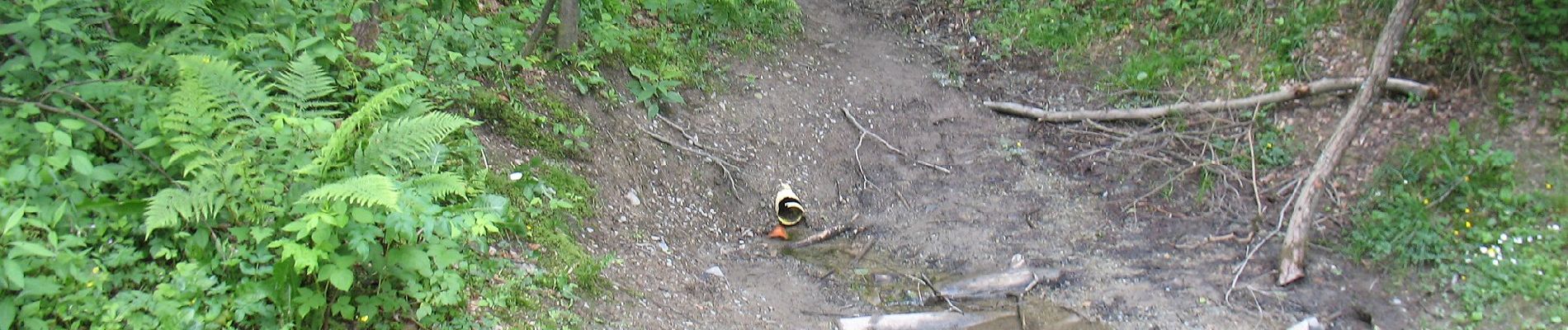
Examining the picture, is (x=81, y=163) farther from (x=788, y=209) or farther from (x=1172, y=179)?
(x=1172, y=179)

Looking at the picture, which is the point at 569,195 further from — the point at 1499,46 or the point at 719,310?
the point at 1499,46

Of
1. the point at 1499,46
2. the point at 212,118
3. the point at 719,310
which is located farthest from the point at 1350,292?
Result: the point at 212,118

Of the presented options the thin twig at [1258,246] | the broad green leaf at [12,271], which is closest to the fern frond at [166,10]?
the broad green leaf at [12,271]

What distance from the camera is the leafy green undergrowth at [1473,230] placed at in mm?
5238

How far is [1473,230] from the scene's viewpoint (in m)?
5.68

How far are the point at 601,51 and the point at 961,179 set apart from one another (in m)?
2.81

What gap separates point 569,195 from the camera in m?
5.74

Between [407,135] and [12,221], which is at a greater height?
[12,221]

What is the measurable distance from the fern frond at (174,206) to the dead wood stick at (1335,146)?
5494mm

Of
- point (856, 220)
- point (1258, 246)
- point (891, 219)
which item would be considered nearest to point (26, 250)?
point (856, 220)

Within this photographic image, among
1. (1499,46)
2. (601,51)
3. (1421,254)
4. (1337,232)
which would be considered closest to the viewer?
(1421,254)

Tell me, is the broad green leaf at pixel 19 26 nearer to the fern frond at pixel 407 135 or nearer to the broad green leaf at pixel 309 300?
the fern frond at pixel 407 135

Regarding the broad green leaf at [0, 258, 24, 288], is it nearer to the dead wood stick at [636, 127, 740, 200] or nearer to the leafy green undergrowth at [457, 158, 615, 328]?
the leafy green undergrowth at [457, 158, 615, 328]

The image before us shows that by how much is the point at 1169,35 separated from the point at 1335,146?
2.37m
